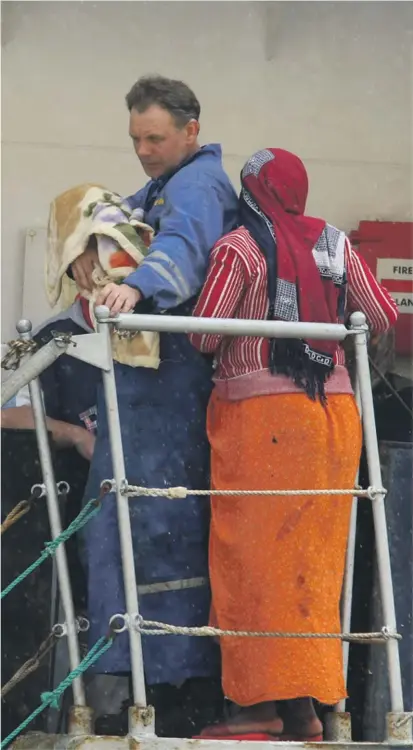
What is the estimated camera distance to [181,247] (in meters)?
2.09

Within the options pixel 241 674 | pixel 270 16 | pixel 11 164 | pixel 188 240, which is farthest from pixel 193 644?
pixel 270 16

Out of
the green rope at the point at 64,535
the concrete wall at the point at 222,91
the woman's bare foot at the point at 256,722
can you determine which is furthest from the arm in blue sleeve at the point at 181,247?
the concrete wall at the point at 222,91

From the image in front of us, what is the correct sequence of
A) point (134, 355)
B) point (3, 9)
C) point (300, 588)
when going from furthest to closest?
1. point (3, 9)
2. point (134, 355)
3. point (300, 588)

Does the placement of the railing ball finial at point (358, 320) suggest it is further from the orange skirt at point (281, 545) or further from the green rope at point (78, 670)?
the green rope at point (78, 670)

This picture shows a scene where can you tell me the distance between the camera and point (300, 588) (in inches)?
79.0

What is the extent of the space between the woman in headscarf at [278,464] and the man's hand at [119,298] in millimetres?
122

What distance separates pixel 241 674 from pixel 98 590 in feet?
0.90

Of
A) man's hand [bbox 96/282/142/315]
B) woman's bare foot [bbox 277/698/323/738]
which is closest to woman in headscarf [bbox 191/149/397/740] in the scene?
woman's bare foot [bbox 277/698/323/738]

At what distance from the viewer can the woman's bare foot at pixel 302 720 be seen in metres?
2.04

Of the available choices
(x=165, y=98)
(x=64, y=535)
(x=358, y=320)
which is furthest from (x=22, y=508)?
(x=165, y=98)

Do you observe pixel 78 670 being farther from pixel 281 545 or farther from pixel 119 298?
pixel 119 298

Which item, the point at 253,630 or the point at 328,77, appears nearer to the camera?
the point at 253,630

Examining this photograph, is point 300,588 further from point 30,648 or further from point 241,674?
point 30,648

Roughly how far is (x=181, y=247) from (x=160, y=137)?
316mm
